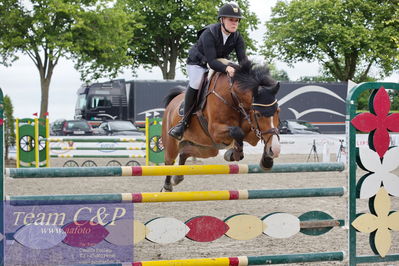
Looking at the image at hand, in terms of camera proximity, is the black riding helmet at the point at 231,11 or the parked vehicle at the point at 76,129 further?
the parked vehicle at the point at 76,129

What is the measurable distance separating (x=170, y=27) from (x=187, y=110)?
27953mm

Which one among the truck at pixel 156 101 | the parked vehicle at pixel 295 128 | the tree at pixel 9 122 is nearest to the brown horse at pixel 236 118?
the tree at pixel 9 122

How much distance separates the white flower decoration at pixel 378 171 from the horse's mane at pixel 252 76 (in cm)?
92

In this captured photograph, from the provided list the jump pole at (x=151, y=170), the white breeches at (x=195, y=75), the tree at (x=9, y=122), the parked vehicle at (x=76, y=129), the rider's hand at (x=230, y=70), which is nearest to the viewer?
the jump pole at (x=151, y=170)

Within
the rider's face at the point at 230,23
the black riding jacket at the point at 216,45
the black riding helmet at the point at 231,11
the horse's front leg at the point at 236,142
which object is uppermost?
the black riding helmet at the point at 231,11

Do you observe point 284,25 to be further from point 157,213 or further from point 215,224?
point 215,224

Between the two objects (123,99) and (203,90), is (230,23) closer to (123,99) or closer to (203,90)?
(203,90)

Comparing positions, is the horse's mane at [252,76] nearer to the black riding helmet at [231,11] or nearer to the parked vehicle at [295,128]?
the black riding helmet at [231,11]

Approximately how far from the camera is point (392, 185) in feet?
12.4

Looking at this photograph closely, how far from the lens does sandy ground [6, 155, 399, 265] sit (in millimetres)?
4848

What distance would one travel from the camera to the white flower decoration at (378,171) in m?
3.71

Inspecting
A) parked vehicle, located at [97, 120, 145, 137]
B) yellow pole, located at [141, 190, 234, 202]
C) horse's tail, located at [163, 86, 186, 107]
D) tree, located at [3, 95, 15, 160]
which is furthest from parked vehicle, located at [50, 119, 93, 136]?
yellow pole, located at [141, 190, 234, 202]

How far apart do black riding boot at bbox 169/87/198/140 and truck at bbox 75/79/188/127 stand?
1871 centimetres

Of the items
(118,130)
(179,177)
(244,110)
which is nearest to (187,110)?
(179,177)
